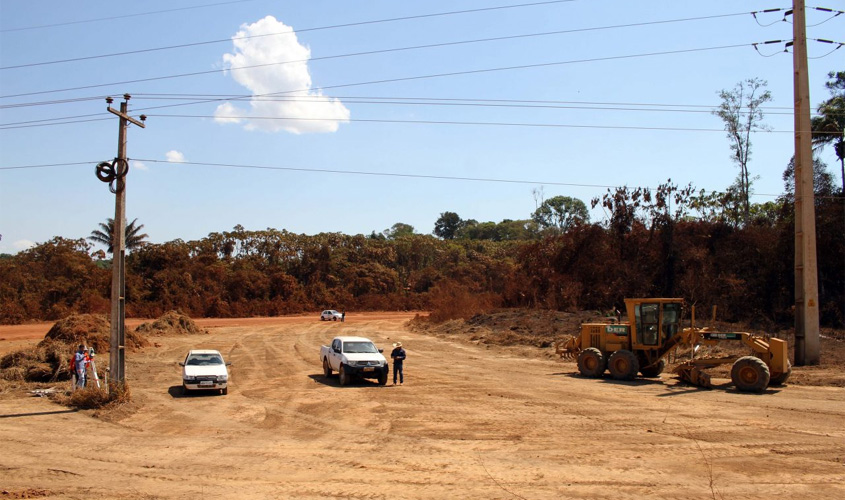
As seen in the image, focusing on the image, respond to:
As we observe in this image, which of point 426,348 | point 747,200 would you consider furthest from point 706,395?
point 747,200

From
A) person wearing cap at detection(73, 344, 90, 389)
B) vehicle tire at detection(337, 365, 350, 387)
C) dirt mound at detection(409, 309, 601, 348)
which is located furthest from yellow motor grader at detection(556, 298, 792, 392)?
person wearing cap at detection(73, 344, 90, 389)

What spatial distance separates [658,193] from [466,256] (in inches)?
2037

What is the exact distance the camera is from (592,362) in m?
23.2

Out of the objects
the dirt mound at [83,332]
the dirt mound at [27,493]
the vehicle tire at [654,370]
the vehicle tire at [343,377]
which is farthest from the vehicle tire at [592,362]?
the dirt mound at [83,332]

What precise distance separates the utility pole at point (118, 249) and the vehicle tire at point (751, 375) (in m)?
18.5

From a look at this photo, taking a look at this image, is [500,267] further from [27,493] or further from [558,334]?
[27,493]

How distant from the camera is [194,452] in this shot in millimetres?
12547

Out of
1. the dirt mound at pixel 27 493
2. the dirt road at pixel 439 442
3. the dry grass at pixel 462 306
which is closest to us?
the dirt mound at pixel 27 493

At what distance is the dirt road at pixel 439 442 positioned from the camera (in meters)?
9.93

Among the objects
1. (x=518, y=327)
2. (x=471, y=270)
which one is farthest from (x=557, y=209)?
(x=518, y=327)

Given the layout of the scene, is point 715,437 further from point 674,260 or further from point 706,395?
point 674,260

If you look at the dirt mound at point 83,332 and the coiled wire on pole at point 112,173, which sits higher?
the coiled wire on pole at point 112,173

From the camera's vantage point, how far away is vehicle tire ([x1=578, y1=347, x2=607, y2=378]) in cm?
2305

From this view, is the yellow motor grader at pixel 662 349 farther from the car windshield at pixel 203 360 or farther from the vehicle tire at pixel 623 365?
the car windshield at pixel 203 360
